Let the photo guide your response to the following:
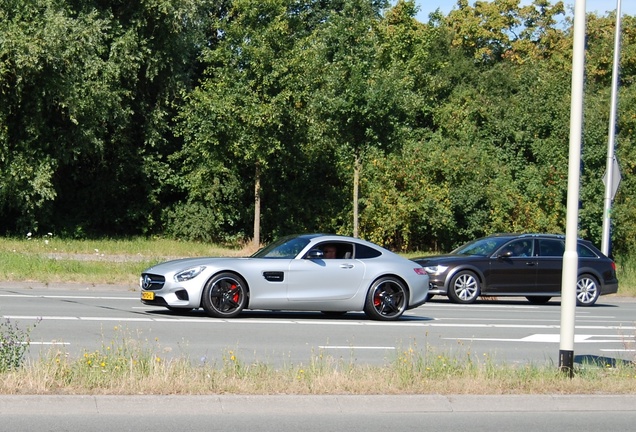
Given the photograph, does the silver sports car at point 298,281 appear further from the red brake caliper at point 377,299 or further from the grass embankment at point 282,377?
the grass embankment at point 282,377

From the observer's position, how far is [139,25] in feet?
110

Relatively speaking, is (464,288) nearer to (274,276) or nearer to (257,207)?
(274,276)

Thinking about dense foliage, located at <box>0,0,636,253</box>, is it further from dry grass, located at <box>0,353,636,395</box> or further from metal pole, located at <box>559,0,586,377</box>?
dry grass, located at <box>0,353,636,395</box>

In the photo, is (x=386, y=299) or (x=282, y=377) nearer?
(x=282, y=377)

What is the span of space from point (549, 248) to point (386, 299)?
7.80m

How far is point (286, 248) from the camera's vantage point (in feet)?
52.9

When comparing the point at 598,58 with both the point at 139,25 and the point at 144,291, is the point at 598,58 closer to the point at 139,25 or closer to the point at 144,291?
the point at 139,25

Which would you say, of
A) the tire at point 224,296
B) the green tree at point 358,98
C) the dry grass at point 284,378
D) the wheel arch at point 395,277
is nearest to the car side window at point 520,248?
the green tree at point 358,98

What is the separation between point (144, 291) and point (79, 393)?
7.30m

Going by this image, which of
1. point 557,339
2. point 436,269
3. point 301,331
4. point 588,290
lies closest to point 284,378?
point 301,331

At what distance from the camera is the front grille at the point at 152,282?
15.1m

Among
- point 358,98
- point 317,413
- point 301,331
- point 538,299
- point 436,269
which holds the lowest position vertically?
point 317,413

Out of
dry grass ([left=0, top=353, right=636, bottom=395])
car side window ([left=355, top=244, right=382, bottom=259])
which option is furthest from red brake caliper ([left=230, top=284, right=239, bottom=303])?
dry grass ([left=0, top=353, right=636, bottom=395])

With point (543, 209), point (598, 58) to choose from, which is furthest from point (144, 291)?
point (598, 58)
